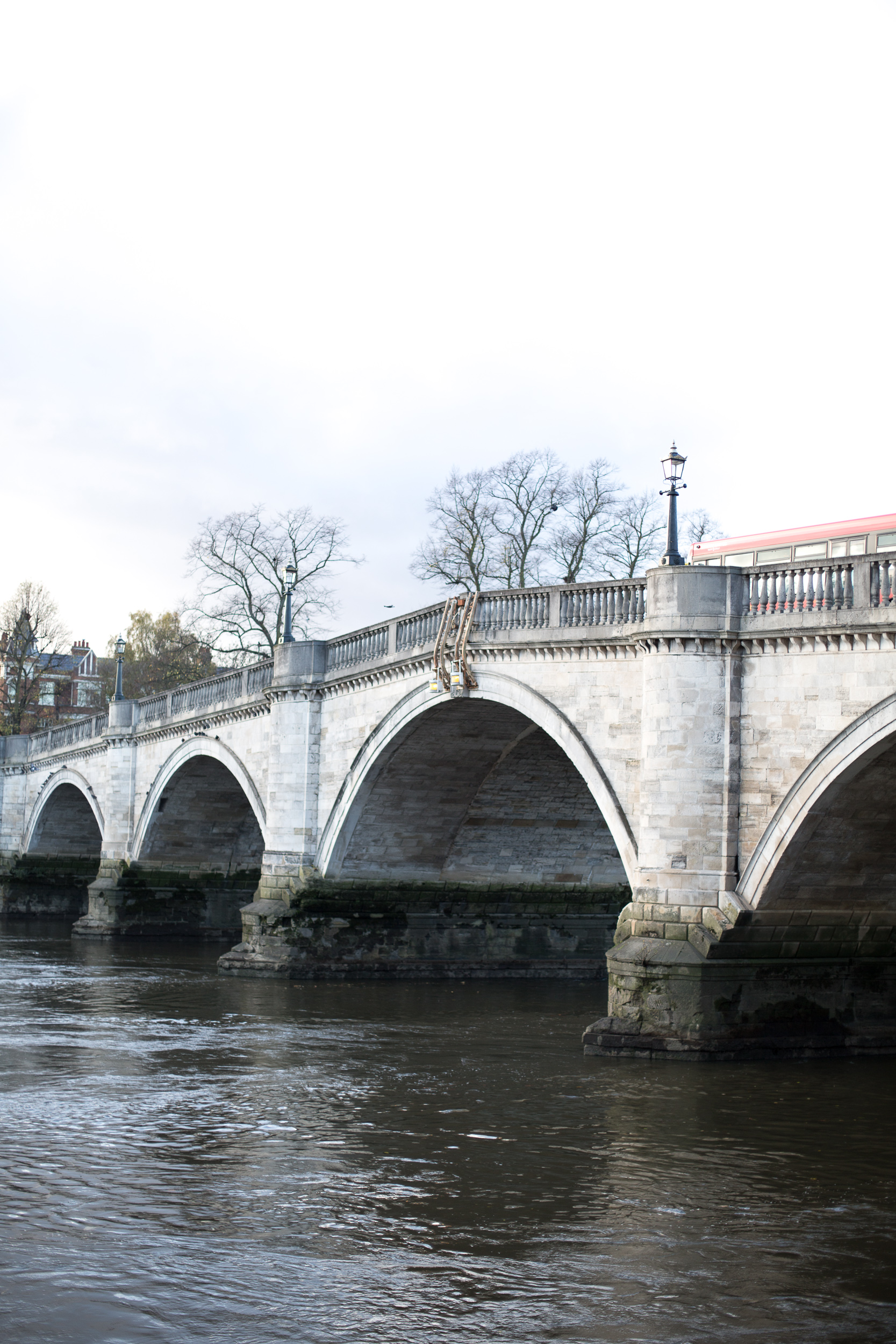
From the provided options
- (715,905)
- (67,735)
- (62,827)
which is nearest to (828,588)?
(715,905)

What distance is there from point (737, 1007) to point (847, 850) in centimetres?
194

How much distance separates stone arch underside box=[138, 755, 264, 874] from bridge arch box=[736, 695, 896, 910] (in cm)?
1974

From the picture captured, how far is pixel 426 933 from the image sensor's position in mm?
24656

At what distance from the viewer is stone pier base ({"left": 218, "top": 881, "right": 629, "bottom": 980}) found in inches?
936

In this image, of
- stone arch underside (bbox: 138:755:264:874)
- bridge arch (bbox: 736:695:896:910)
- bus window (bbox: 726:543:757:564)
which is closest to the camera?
bridge arch (bbox: 736:695:896:910)

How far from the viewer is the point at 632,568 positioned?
36.4m

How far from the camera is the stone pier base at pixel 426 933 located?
936 inches

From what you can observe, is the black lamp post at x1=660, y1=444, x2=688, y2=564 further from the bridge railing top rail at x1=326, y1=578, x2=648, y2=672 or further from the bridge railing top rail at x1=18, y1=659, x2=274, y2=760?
the bridge railing top rail at x1=18, y1=659, x2=274, y2=760

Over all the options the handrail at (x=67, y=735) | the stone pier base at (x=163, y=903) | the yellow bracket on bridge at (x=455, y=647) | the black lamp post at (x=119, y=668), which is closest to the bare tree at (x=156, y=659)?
the handrail at (x=67, y=735)

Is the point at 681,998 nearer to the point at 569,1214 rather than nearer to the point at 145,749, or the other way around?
the point at 569,1214

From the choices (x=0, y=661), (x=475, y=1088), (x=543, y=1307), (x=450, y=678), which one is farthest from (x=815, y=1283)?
(x=0, y=661)

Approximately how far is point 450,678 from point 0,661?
3744 cm

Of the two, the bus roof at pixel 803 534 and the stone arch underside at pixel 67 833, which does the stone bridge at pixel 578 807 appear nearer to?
the bus roof at pixel 803 534

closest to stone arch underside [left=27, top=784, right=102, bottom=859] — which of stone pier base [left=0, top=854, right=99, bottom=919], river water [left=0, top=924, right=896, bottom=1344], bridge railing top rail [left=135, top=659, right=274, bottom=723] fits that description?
stone pier base [left=0, top=854, right=99, bottom=919]
